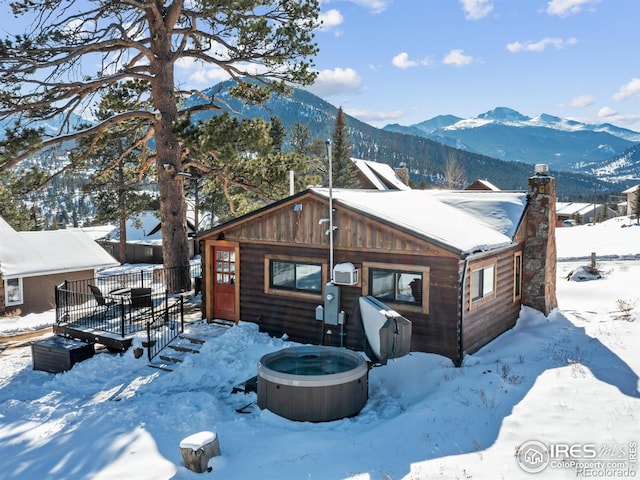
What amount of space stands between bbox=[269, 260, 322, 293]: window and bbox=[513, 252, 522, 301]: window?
588 centimetres

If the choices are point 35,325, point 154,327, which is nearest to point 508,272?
point 154,327

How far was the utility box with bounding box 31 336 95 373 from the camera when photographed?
1170 centimetres

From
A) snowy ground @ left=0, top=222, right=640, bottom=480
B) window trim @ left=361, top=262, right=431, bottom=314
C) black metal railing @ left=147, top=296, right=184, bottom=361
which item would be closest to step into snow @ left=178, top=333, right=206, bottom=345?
black metal railing @ left=147, top=296, right=184, bottom=361

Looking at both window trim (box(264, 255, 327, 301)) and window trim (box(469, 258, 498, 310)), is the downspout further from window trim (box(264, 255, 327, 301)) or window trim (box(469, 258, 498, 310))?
window trim (box(264, 255, 327, 301))

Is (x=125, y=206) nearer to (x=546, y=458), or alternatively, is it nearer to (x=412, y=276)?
(x=412, y=276)

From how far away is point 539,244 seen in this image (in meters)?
14.2

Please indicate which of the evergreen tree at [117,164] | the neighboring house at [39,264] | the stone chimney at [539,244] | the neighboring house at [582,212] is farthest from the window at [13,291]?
the neighboring house at [582,212]

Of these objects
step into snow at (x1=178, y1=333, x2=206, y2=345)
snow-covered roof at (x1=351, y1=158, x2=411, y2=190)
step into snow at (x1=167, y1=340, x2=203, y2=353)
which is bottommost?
step into snow at (x1=167, y1=340, x2=203, y2=353)

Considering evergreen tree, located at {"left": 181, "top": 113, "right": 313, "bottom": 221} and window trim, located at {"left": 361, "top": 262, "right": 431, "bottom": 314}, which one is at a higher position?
evergreen tree, located at {"left": 181, "top": 113, "right": 313, "bottom": 221}

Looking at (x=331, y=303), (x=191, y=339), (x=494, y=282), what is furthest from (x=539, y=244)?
(x=191, y=339)

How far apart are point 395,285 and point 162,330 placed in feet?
20.3

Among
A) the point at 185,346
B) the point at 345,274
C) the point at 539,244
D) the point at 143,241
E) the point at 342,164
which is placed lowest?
the point at 185,346

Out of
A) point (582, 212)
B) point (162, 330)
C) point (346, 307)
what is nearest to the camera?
point (346, 307)

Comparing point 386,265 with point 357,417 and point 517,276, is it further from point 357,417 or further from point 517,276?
point 517,276
